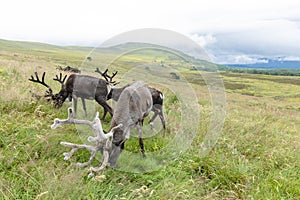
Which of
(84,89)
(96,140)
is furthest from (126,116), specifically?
(84,89)

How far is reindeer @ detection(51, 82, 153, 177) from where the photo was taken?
507cm

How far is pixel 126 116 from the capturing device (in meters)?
6.48

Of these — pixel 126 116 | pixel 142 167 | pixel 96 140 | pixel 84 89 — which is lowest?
pixel 142 167

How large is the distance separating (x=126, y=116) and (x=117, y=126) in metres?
1.15

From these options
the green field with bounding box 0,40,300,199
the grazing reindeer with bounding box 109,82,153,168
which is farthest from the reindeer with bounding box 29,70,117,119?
the grazing reindeer with bounding box 109,82,153,168

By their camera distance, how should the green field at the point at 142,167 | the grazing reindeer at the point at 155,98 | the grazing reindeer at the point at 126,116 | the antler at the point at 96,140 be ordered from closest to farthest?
the green field at the point at 142,167, the antler at the point at 96,140, the grazing reindeer at the point at 126,116, the grazing reindeer at the point at 155,98

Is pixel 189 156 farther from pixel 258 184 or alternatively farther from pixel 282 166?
pixel 282 166

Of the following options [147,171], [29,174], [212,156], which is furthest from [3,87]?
[212,156]

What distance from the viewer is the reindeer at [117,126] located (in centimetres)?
507

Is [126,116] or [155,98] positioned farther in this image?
[155,98]

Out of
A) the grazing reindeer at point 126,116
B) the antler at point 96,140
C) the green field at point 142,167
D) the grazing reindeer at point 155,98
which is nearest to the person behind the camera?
the green field at point 142,167

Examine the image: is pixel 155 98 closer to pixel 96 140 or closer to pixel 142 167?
pixel 142 167

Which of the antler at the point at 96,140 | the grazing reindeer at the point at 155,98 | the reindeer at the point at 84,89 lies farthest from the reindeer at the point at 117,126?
the reindeer at the point at 84,89

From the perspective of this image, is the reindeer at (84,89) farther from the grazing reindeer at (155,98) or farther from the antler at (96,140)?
the antler at (96,140)
